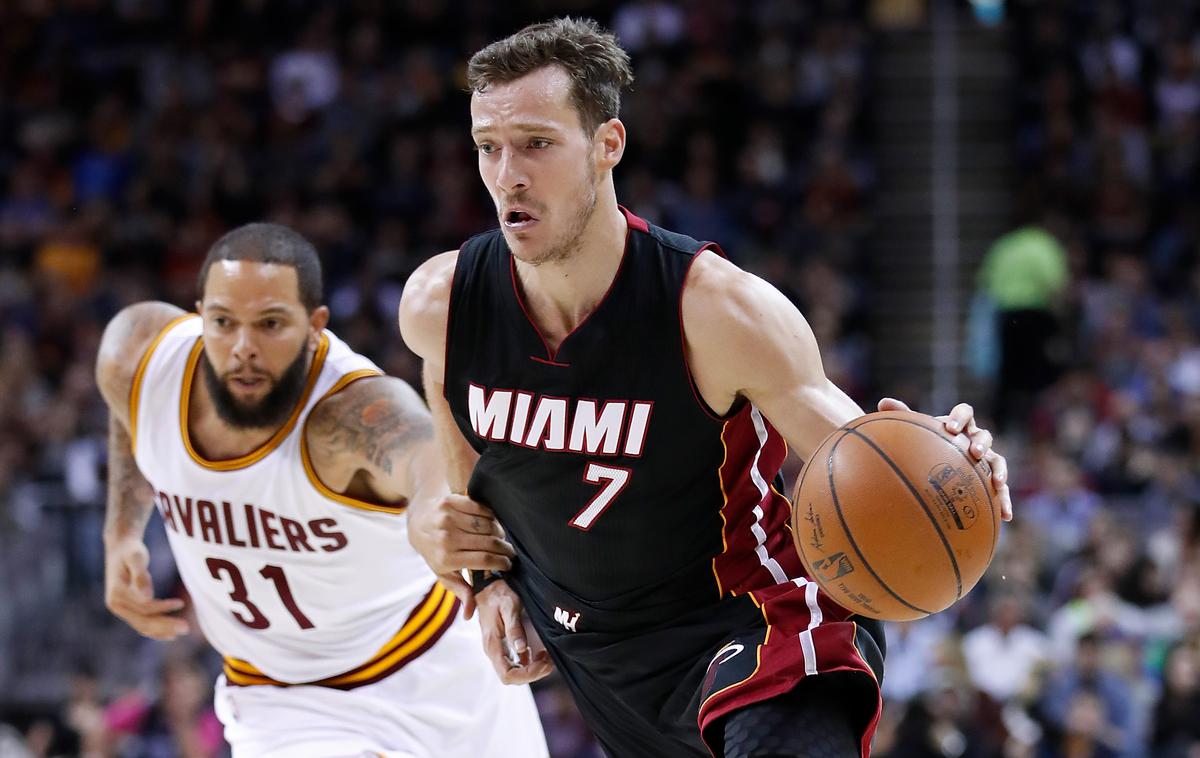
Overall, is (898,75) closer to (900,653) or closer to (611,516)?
(900,653)

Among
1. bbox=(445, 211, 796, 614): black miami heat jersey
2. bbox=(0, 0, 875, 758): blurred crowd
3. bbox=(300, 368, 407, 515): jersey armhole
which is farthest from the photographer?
bbox=(0, 0, 875, 758): blurred crowd

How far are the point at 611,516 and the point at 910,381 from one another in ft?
31.6

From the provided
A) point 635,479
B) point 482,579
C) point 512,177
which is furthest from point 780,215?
point 512,177

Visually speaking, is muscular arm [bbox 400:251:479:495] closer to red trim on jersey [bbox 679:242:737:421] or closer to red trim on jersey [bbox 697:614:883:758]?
red trim on jersey [bbox 679:242:737:421]

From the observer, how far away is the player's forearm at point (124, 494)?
504 cm

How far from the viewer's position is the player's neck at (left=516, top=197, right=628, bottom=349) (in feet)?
12.2

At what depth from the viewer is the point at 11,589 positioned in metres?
9.39

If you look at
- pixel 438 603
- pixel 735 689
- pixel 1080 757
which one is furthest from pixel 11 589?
pixel 735 689

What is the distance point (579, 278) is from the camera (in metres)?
3.76

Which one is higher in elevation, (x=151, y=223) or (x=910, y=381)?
(x=151, y=223)

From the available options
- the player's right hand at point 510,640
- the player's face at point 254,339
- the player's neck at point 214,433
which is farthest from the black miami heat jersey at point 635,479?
the player's neck at point 214,433

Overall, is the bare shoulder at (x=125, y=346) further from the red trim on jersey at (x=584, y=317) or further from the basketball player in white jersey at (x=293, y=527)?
the red trim on jersey at (x=584, y=317)

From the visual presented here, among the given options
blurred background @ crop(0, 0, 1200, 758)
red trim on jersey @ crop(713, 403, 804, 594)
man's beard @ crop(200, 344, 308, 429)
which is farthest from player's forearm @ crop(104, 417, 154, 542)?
blurred background @ crop(0, 0, 1200, 758)

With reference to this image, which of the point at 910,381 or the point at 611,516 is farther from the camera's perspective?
the point at 910,381
